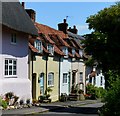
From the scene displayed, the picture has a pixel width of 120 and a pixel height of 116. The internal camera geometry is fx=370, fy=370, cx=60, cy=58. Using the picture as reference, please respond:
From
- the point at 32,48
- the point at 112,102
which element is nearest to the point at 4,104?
the point at 32,48

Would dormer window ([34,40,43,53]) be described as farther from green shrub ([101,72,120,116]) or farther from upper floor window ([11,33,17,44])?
green shrub ([101,72,120,116])

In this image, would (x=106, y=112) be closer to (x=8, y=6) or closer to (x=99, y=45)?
(x=99, y=45)

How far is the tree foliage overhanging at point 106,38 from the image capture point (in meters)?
21.6

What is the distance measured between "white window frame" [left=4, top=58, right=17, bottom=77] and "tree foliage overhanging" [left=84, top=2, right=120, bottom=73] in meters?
6.34

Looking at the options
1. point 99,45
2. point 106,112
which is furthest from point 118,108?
point 99,45

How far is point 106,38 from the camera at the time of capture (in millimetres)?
22938

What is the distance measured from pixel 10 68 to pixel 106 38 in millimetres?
8369

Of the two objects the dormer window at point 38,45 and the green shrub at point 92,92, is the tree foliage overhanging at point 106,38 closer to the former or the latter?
the dormer window at point 38,45

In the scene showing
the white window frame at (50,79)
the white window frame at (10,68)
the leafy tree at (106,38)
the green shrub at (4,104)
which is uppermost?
the leafy tree at (106,38)

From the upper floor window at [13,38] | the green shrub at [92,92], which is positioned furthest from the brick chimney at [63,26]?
the upper floor window at [13,38]

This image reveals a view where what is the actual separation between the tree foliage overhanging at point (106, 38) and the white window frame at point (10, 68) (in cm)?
634

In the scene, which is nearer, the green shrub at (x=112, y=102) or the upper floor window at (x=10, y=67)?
the green shrub at (x=112, y=102)

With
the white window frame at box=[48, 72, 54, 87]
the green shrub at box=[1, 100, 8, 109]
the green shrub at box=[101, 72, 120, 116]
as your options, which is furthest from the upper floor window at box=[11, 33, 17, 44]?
the green shrub at box=[101, 72, 120, 116]

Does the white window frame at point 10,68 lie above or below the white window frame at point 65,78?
above
